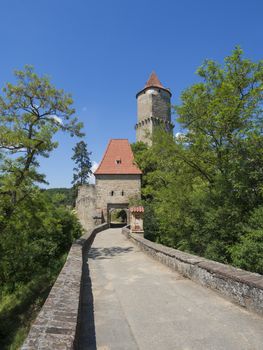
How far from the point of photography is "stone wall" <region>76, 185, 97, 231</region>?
112 ft

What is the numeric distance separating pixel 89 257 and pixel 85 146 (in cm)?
5038

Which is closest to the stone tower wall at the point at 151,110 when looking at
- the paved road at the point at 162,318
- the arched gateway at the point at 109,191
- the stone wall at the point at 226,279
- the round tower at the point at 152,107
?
the round tower at the point at 152,107

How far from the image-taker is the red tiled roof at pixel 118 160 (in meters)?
34.2

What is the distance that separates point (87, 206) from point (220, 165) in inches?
895

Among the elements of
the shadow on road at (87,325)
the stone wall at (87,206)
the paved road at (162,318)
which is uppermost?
the stone wall at (87,206)

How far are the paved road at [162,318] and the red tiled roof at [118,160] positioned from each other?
89.7 ft

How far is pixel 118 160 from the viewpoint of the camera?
116 feet

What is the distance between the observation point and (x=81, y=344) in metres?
3.66

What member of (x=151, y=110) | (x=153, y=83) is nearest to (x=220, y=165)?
(x=151, y=110)

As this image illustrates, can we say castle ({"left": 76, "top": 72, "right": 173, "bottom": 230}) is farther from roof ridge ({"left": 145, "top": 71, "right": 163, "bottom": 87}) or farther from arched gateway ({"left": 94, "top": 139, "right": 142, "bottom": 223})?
roof ridge ({"left": 145, "top": 71, "right": 163, "bottom": 87})

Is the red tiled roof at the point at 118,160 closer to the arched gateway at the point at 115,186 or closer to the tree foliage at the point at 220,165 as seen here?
the arched gateway at the point at 115,186

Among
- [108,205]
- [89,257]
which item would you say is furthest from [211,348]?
[108,205]

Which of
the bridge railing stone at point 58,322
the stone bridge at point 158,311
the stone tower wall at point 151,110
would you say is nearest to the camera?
the bridge railing stone at point 58,322

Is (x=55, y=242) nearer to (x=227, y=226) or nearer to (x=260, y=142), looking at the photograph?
(x=227, y=226)
